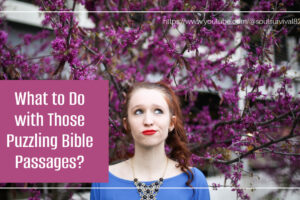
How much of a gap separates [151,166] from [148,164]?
16 millimetres

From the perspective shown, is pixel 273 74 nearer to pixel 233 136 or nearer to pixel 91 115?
pixel 233 136

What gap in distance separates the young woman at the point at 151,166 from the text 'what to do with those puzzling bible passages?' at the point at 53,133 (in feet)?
0.77

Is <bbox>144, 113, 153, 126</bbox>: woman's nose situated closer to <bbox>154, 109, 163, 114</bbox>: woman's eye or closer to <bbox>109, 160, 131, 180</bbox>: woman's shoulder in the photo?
<bbox>154, 109, 163, 114</bbox>: woman's eye

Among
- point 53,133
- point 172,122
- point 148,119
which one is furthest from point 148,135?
point 53,133

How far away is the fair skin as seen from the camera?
1330 millimetres

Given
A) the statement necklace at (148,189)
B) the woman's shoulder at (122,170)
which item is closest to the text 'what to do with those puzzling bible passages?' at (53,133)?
the woman's shoulder at (122,170)

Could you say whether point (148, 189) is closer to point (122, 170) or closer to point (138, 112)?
point (122, 170)

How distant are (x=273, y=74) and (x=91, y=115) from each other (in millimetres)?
1232

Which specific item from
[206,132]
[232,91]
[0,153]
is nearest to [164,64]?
[206,132]

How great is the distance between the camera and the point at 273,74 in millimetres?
2061

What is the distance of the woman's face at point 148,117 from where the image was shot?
1.32 meters

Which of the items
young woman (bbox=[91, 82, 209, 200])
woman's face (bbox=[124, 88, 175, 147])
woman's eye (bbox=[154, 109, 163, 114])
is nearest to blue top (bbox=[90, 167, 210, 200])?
young woman (bbox=[91, 82, 209, 200])

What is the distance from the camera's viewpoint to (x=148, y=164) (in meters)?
1.38

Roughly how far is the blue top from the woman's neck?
4 centimetres
